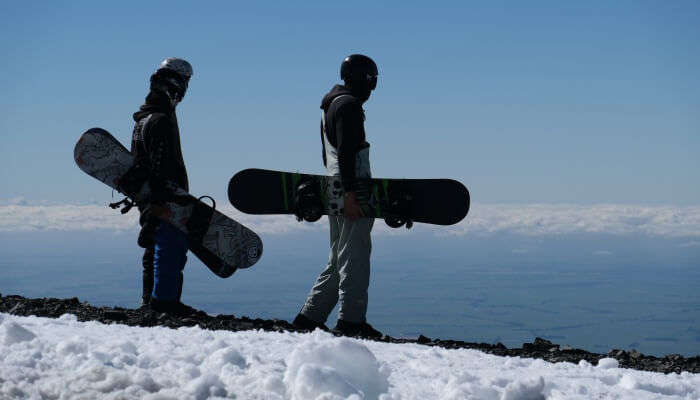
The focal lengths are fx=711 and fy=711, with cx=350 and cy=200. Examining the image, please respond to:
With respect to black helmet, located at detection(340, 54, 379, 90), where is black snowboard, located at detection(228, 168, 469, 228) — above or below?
below

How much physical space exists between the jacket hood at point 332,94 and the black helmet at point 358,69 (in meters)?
0.13

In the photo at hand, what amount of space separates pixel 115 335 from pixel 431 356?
306cm

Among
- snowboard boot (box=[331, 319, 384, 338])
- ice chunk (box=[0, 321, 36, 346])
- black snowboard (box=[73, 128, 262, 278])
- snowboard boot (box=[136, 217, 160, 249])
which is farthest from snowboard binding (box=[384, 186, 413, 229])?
ice chunk (box=[0, 321, 36, 346])

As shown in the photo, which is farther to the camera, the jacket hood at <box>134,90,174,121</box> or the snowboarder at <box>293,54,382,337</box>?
the jacket hood at <box>134,90,174,121</box>

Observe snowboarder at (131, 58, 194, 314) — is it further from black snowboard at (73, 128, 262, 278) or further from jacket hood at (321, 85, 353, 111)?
jacket hood at (321, 85, 353, 111)

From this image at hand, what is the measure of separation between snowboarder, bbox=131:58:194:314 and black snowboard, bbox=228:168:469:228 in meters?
0.86

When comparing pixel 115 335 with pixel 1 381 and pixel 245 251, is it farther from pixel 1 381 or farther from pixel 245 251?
pixel 245 251

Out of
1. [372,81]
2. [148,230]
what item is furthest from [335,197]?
[148,230]

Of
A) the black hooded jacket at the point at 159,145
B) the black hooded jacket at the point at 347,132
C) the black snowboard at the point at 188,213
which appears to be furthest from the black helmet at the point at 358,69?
the black snowboard at the point at 188,213

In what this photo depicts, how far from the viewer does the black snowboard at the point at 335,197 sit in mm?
8945

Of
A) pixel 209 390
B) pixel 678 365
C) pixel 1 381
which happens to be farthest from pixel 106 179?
pixel 678 365

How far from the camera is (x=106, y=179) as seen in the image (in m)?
9.77

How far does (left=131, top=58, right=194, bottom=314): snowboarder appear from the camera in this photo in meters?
9.18

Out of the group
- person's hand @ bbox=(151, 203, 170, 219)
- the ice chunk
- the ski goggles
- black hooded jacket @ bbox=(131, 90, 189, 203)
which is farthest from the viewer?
person's hand @ bbox=(151, 203, 170, 219)
